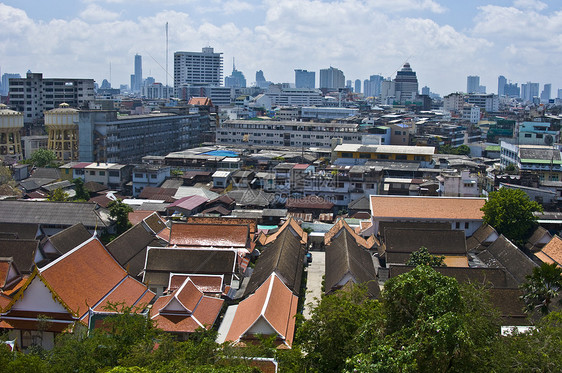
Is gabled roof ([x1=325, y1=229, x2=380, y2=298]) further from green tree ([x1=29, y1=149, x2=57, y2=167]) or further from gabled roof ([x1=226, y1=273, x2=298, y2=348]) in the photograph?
green tree ([x1=29, y1=149, x2=57, y2=167])

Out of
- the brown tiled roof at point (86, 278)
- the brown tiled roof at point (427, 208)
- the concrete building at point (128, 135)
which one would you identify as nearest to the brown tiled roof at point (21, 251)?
the brown tiled roof at point (86, 278)

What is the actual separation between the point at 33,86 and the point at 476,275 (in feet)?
213

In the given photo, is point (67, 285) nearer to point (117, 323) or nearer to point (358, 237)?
point (117, 323)

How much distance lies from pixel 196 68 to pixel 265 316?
392 feet

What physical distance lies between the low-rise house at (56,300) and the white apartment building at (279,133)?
42.9 meters

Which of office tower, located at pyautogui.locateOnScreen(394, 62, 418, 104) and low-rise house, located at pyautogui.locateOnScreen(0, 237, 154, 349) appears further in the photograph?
office tower, located at pyautogui.locateOnScreen(394, 62, 418, 104)

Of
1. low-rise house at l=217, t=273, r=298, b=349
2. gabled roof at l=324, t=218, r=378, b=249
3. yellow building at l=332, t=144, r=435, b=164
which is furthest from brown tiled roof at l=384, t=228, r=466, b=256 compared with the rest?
yellow building at l=332, t=144, r=435, b=164

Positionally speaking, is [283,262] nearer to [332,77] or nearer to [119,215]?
[119,215]

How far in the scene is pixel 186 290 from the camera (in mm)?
21203

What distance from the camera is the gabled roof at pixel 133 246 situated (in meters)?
25.9

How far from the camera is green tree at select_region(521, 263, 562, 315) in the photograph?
18.2m

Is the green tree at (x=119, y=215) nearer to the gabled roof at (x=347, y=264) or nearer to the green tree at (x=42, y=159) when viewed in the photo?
the gabled roof at (x=347, y=264)

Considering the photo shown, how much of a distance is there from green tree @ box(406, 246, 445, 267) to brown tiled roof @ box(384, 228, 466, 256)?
1918mm

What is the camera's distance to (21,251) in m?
25.2
